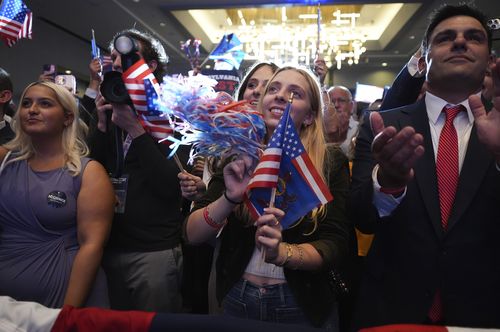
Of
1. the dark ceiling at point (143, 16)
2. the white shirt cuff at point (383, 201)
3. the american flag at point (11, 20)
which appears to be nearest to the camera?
the white shirt cuff at point (383, 201)

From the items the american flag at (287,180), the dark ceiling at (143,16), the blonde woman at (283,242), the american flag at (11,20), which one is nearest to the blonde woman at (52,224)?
the blonde woman at (283,242)

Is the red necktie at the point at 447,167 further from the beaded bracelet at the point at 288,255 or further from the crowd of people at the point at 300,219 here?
the beaded bracelet at the point at 288,255

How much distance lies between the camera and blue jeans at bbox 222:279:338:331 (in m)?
1.31

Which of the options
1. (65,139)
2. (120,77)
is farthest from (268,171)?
(65,139)

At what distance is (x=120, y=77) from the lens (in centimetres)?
158

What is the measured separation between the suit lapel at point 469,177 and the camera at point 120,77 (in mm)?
1287

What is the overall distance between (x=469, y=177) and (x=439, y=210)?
14 cm

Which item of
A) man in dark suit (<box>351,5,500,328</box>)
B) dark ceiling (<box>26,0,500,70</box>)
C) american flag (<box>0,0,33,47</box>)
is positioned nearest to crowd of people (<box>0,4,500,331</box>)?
man in dark suit (<box>351,5,500,328</box>)

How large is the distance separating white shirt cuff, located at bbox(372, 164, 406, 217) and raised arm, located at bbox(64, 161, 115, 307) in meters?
1.14

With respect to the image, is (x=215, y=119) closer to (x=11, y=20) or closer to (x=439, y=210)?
(x=439, y=210)

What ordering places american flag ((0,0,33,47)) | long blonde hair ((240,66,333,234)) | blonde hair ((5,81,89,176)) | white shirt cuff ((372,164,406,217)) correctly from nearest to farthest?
white shirt cuff ((372,164,406,217)), long blonde hair ((240,66,333,234)), blonde hair ((5,81,89,176)), american flag ((0,0,33,47))

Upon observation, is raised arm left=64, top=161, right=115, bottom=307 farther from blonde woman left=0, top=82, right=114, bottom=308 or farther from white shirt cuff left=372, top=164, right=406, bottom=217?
white shirt cuff left=372, top=164, right=406, bottom=217

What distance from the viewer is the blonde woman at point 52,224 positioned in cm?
156

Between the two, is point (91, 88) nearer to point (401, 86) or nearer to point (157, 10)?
point (401, 86)
